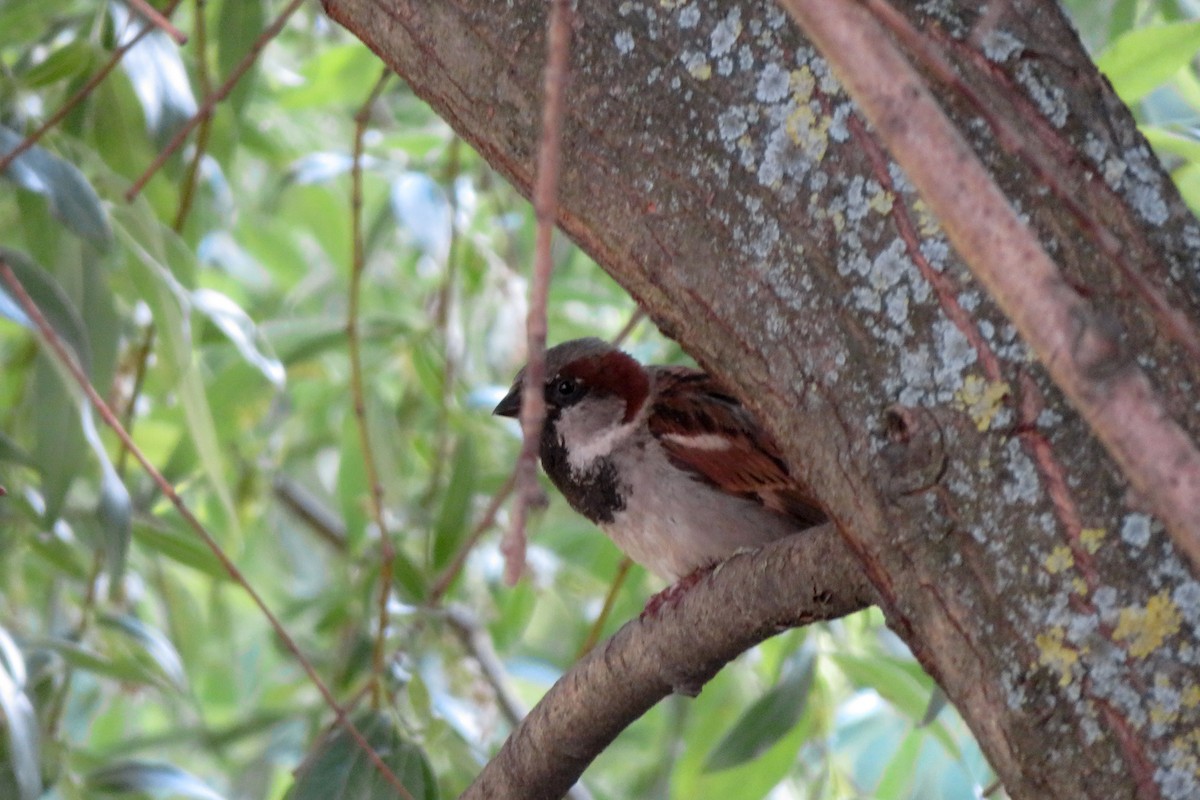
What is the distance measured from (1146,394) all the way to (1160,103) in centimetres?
139

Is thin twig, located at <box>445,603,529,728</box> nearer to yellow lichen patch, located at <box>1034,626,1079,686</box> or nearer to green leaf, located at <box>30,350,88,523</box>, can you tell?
green leaf, located at <box>30,350,88,523</box>

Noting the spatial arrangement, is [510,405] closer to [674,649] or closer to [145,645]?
[145,645]

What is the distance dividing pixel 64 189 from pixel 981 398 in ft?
3.22

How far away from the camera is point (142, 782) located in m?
1.65

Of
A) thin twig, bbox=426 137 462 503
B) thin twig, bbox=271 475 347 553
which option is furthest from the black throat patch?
thin twig, bbox=271 475 347 553

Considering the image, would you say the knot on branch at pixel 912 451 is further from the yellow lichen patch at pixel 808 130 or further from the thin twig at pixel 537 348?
the thin twig at pixel 537 348

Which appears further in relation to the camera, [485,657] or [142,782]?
[485,657]

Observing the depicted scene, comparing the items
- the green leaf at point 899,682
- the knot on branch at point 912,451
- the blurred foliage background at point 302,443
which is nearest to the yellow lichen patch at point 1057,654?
the knot on branch at point 912,451

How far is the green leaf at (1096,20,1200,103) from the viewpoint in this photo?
1.31 meters

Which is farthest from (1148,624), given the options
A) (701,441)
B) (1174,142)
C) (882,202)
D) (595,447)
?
(595,447)

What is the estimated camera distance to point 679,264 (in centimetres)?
103

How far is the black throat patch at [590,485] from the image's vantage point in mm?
1764

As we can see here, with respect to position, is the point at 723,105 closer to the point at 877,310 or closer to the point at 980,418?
the point at 877,310

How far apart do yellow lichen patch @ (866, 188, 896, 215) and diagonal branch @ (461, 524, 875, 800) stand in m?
0.23
